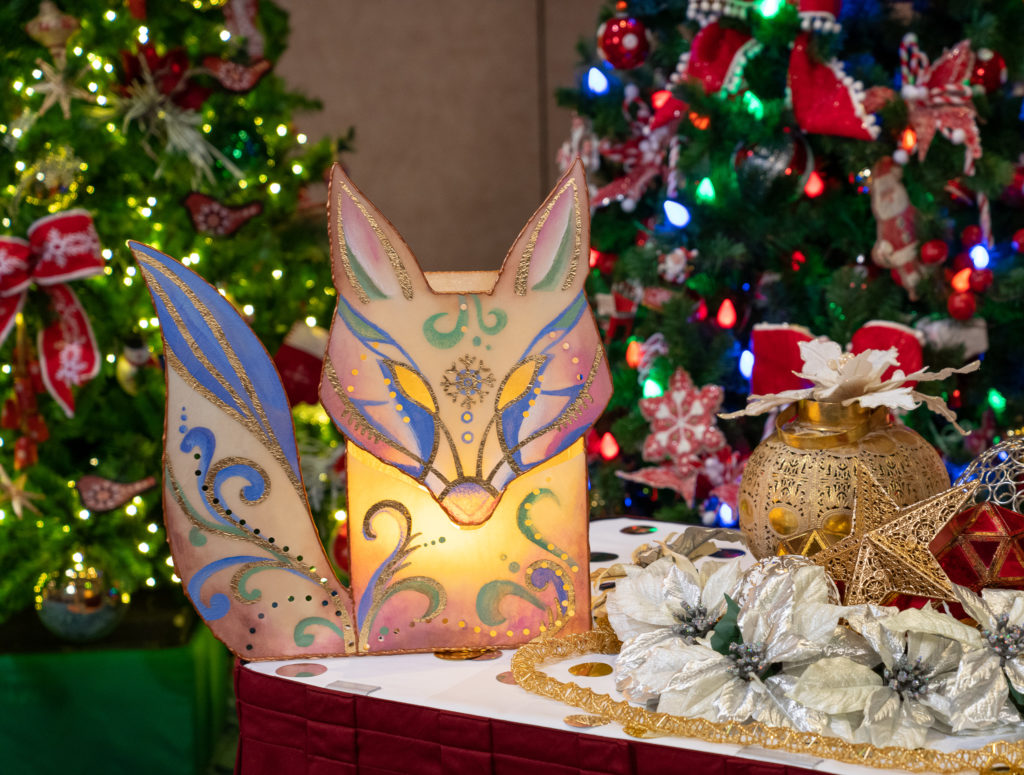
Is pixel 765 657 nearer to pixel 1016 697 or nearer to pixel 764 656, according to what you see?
pixel 764 656

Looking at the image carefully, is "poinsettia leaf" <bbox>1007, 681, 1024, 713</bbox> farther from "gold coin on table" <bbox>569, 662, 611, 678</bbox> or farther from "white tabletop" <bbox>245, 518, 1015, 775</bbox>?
"gold coin on table" <bbox>569, 662, 611, 678</bbox>

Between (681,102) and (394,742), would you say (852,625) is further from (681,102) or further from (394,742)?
(681,102)

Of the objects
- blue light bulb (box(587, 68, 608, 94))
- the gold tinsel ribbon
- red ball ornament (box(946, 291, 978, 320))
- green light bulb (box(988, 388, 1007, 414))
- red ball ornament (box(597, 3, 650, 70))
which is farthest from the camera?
blue light bulb (box(587, 68, 608, 94))

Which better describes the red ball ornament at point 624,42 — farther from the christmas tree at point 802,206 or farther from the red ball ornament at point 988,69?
the red ball ornament at point 988,69

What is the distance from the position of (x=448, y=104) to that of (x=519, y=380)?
273 cm

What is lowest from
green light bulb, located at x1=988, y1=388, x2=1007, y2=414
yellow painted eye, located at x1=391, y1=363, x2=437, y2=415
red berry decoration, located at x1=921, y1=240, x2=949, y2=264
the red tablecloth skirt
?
the red tablecloth skirt

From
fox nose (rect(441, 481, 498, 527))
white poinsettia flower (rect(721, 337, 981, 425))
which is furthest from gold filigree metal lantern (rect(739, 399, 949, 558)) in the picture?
fox nose (rect(441, 481, 498, 527))

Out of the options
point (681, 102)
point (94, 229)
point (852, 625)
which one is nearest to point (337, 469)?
point (94, 229)

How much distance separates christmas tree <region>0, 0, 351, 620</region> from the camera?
1740mm

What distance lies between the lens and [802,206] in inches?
76.9

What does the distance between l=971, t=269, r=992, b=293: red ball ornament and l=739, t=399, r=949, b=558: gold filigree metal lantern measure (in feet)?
3.19

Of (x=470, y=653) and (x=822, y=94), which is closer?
(x=470, y=653)

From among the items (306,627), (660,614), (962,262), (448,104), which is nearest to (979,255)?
(962,262)

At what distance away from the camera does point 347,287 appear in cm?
91
